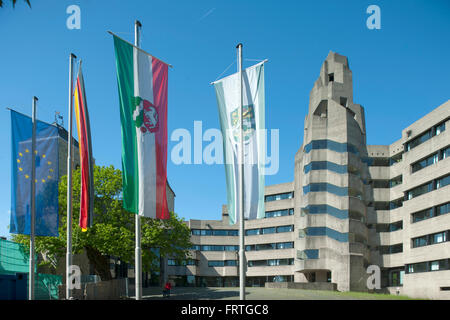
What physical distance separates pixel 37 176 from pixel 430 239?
45186 millimetres

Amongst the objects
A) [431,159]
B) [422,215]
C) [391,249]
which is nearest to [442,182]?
[431,159]

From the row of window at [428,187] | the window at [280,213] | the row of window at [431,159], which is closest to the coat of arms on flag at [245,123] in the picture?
the row of window at [428,187]

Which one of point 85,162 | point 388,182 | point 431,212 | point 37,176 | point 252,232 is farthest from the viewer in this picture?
point 252,232

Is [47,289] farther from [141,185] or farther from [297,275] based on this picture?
[297,275]

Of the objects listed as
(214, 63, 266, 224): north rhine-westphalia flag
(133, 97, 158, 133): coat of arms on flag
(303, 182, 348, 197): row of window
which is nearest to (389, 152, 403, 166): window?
(303, 182, 348, 197): row of window

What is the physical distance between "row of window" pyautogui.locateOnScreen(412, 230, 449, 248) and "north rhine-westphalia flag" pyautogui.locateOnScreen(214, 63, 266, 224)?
38.2 metres

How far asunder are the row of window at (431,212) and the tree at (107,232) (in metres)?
28.5

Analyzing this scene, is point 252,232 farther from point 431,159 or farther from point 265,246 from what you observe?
point 431,159

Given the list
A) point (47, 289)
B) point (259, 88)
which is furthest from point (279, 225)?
point (259, 88)

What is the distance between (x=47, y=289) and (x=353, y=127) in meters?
46.1

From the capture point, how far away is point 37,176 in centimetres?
2742

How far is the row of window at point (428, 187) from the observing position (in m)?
54.0
